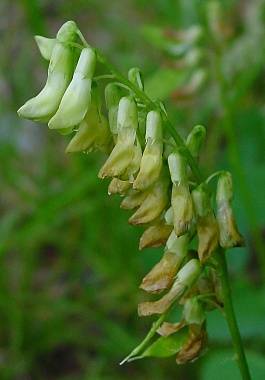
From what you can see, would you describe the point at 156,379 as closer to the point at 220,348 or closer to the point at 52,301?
the point at 220,348

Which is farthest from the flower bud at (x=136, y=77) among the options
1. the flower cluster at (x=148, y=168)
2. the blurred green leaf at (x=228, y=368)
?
the blurred green leaf at (x=228, y=368)

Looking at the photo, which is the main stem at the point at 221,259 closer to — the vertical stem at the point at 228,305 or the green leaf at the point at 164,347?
the vertical stem at the point at 228,305

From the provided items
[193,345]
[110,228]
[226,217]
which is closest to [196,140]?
[226,217]

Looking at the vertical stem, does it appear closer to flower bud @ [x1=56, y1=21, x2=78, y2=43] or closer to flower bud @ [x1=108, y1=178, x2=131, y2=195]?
flower bud @ [x1=108, y1=178, x2=131, y2=195]

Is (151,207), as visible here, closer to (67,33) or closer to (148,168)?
(148,168)

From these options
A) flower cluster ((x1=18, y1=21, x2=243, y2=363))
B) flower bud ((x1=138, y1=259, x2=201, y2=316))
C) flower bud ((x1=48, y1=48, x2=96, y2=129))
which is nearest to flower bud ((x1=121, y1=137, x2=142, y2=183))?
flower cluster ((x1=18, y1=21, x2=243, y2=363))

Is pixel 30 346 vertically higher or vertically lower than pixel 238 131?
lower

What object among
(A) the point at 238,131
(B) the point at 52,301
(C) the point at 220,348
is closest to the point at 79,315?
(B) the point at 52,301
